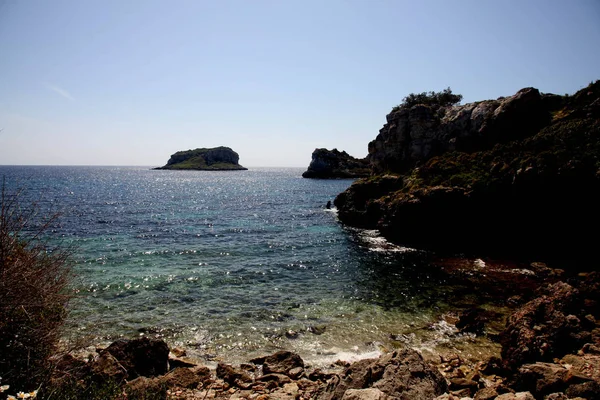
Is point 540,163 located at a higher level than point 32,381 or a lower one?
higher

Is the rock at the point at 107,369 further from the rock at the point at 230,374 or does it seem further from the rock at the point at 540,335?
the rock at the point at 540,335

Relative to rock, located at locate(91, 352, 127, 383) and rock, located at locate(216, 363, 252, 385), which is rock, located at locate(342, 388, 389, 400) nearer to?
rock, located at locate(216, 363, 252, 385)

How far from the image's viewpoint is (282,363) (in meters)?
14.2

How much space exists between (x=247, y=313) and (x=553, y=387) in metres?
15.0

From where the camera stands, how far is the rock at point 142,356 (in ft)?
42.5

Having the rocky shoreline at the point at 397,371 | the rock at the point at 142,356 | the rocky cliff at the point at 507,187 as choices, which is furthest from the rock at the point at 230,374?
→ the rocky cliff at the point at 507,187

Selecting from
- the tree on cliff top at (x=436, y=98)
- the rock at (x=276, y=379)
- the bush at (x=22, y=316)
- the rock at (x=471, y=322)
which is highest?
the tree on cliff top at (x=436, y=98)

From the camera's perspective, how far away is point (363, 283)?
2605 cm

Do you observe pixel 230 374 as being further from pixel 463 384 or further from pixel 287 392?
pixel 463 384

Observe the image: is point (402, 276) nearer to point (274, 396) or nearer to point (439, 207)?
point (439, 207)

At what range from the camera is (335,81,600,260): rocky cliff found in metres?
31.2

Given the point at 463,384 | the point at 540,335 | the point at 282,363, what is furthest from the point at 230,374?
the point at 540,335

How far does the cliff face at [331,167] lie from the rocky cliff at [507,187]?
130 metres

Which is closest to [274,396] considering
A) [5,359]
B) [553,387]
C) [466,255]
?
[5,359]
